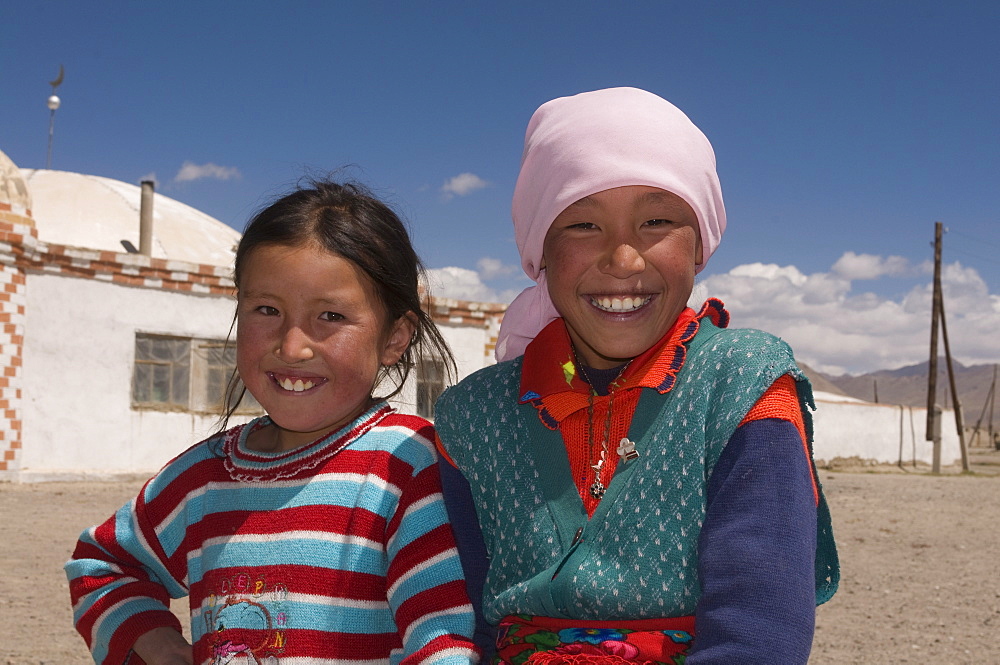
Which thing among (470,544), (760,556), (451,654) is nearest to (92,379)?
(470,544)

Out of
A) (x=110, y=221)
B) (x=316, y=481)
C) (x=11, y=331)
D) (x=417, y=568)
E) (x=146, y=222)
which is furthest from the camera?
(x=110, y=221)

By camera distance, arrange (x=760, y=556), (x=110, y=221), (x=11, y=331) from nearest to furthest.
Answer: (x=760, y=556) < (x=11, y=331) < (x=110, y=221)

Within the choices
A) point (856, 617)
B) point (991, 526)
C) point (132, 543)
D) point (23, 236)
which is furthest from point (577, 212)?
point (23, 236)

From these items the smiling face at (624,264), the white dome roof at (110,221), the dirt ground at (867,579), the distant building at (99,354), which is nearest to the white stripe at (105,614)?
the smiling face at (624,264)

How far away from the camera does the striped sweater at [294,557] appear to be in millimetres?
1501

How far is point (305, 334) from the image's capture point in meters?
1.61

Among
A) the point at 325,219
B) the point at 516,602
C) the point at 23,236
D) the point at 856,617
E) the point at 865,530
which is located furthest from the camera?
the point at 23,236

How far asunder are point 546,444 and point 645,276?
0.35m

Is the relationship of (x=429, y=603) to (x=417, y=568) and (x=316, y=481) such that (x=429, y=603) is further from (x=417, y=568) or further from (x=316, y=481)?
(x=316, y=481)

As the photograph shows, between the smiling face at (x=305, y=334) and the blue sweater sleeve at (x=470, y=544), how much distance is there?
283 millimetres

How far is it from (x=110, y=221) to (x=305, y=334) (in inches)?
697

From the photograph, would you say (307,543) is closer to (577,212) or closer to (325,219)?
(325,219)

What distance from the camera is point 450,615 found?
4.76ft

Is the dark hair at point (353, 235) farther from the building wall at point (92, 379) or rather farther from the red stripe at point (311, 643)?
the building wall at point (92, 379)
